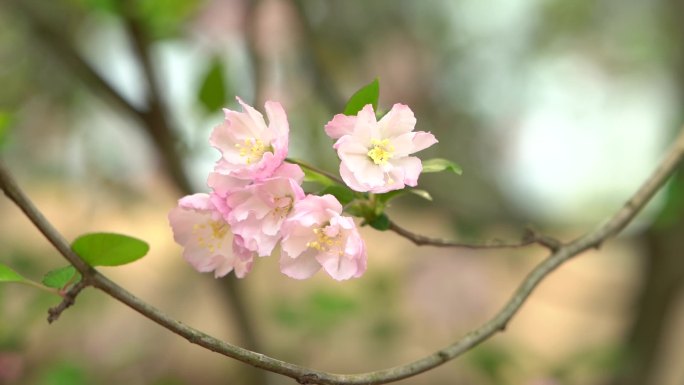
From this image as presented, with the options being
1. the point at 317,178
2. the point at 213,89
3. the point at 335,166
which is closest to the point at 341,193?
the point at 317,178

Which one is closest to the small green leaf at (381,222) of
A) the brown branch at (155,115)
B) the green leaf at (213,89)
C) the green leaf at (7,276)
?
the green leaf at (7,276)

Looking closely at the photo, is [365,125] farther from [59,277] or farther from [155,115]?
[155,115]

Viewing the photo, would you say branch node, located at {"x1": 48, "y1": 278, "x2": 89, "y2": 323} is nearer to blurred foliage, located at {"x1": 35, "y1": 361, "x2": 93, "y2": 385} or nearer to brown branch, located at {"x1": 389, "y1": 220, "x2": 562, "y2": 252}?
brown branch, located at {"x1": 389, "y1": 220, "x2": 562, "y2": 252}

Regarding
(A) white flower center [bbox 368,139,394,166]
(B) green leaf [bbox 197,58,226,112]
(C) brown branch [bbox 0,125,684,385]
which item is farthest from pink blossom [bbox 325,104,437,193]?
(B) green leaf [bbox 197,58,226,112]

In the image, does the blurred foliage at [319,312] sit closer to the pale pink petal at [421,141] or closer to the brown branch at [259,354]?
the brown branch at [259,354]

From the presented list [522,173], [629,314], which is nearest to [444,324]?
[629,314]
